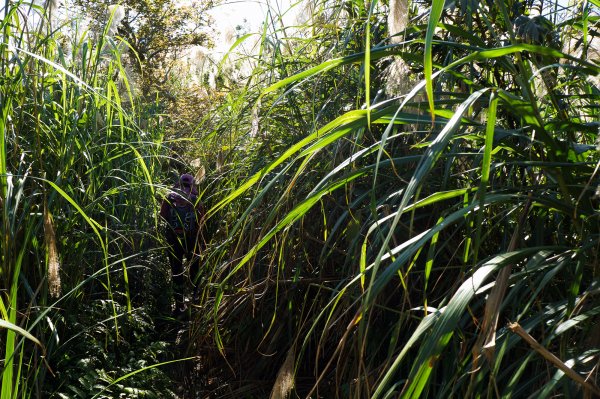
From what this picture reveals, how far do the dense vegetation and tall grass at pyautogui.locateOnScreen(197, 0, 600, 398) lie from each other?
0.04 ft

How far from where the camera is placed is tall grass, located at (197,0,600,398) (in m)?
1.96

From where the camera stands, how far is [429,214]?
3217 millimetres

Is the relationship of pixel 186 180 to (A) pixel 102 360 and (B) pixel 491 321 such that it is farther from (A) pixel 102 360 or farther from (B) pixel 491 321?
(B) pixel 491 321

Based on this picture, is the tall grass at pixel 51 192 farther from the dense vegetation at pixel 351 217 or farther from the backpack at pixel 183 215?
the backpack at pixel 183 215

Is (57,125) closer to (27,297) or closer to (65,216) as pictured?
(65,216)

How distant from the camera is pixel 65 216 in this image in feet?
12.7

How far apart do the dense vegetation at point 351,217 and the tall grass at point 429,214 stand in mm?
12

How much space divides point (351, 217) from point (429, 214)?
1.00ft

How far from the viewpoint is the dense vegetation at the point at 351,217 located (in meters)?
2.08

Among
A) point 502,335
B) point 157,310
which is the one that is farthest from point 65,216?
point 502,335

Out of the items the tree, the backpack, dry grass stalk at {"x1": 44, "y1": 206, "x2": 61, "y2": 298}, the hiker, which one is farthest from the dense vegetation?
the tree

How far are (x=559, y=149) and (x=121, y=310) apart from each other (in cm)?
299

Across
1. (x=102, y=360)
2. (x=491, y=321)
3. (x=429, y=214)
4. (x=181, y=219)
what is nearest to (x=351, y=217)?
(x=429, y=214)

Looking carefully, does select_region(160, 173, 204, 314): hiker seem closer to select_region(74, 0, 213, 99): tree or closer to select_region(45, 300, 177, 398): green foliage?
select_region(45, 300, 177, 398): green foliage
